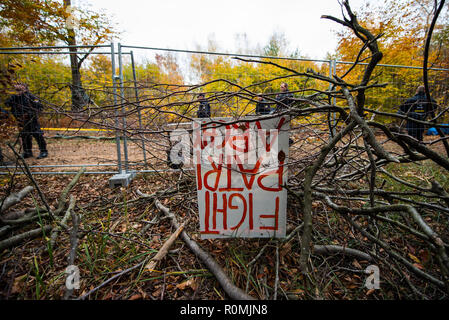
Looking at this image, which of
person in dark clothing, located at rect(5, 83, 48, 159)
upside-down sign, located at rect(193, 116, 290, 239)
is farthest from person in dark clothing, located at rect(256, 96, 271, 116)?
person in dark clothing, located at rect(5, 83, 48, 159)

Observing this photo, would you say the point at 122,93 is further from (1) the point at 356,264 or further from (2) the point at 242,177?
(1) the point at 356,264

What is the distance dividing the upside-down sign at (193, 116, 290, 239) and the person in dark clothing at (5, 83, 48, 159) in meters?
2.92

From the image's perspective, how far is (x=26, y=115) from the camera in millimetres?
3525

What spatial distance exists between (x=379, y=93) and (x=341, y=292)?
21.1 ft

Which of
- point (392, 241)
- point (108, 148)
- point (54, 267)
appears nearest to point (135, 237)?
point (54, 267)

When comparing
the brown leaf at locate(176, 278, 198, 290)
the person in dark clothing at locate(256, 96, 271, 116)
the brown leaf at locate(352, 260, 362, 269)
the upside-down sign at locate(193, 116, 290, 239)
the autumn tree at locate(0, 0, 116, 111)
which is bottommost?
the brown leaf at locate(176, 278, 198, 290)

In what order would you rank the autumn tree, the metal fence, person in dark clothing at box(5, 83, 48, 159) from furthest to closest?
the autumn tree → person in dark clothing at box(5, 83, 48, 159) → the metal fence

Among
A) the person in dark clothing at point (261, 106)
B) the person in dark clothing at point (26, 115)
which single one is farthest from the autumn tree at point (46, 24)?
the person in dark clothing at point (261, 106)

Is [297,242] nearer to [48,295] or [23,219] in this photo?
[48,295]

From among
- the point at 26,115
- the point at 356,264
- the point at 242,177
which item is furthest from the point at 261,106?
the point at 26,115

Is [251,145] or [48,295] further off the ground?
[251,145]

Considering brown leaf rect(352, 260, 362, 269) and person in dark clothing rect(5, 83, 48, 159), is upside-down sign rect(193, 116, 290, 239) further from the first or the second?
person in dark clothing rect(5, 83, 48, 159)

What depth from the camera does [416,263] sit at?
141cm

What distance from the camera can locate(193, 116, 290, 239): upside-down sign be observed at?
1.36 metres
